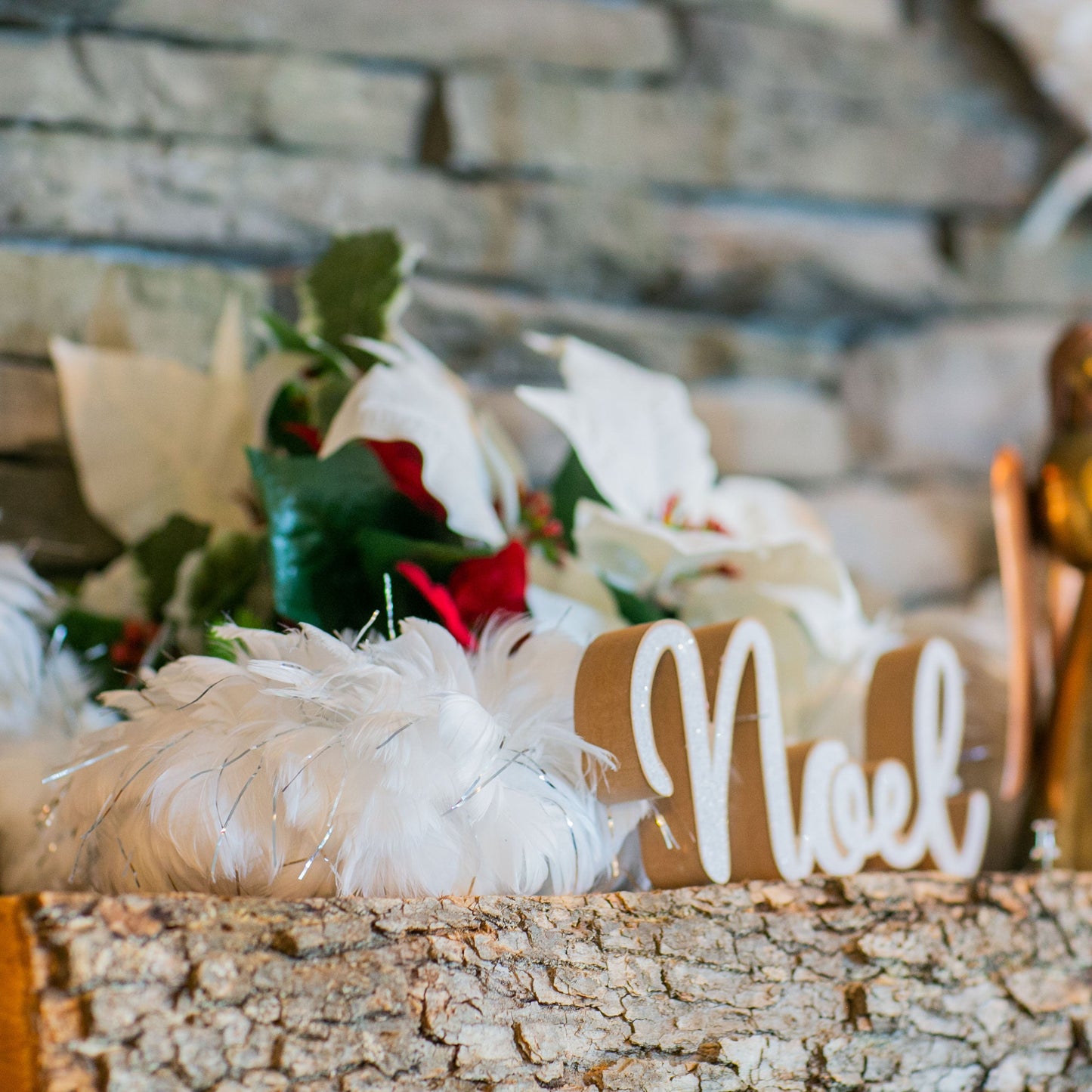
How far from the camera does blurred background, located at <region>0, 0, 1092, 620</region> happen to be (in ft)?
2.50

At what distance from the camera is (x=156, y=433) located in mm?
717

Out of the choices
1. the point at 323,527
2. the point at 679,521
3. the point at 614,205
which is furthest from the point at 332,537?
the point at 614,205

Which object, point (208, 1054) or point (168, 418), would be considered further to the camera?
point (168, 418)

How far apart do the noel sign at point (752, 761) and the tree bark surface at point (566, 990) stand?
0.02 metres

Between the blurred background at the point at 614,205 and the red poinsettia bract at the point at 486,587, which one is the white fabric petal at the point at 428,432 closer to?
the red poinsettia bract at the point at 486,587

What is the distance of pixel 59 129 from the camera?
29.9 inches

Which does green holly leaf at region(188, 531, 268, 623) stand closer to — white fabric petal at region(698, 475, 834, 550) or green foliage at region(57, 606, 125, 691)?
green foliage at region(57, 606, 125, 691)

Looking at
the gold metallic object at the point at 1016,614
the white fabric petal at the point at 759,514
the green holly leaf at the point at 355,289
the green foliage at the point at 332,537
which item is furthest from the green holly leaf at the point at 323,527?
A: the gold metallic object at the point at 1016,614

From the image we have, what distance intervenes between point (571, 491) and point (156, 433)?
283mm

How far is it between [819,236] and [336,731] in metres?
0.72

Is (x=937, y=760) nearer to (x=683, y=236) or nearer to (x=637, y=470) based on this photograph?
(x=637, y=470)

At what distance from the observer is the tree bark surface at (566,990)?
0.37 meters

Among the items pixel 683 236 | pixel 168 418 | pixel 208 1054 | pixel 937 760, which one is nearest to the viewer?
pixel 208 1054

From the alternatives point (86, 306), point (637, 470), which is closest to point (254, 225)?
point (86, 306)
